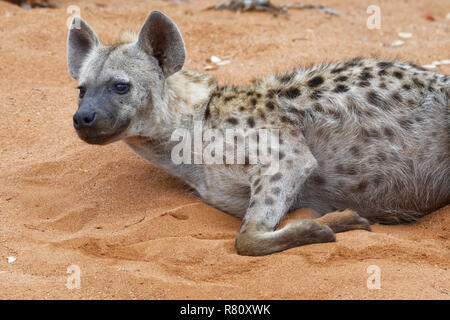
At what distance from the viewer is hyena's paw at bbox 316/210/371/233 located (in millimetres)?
3463

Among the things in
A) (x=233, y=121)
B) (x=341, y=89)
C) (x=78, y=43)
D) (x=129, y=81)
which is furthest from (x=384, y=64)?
(x=78, y=43)

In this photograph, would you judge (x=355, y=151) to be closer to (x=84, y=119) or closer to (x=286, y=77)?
(x=286, y=77)

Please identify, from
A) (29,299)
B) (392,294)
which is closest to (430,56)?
(392,294)

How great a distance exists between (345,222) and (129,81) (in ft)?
5.21

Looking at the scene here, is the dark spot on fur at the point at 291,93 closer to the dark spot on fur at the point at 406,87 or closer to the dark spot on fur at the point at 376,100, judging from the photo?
the dark spot on fur at the point at 376,100

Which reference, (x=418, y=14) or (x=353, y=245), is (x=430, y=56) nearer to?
(x=418, y=14)

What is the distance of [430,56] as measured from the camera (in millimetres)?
6410

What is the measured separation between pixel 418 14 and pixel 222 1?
2942mm

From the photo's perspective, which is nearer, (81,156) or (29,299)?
(29,299)

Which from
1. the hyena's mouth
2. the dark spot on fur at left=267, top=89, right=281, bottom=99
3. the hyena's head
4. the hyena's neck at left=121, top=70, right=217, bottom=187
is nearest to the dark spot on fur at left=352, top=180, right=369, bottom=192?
the dark spot on fur at left=267, top=89, right=281, bottom=99

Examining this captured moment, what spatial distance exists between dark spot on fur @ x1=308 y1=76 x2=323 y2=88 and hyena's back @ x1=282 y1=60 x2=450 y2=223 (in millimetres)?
95

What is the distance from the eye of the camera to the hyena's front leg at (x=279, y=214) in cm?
324

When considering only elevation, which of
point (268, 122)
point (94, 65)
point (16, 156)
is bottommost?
point (16, 156)

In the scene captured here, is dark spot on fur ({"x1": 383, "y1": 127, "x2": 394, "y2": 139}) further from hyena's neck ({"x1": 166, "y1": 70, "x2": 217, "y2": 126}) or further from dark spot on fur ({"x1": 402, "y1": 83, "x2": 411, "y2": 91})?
hyena's neck ({"x1": 166, "y1": 70, "x2": 217, "y2": 126})
